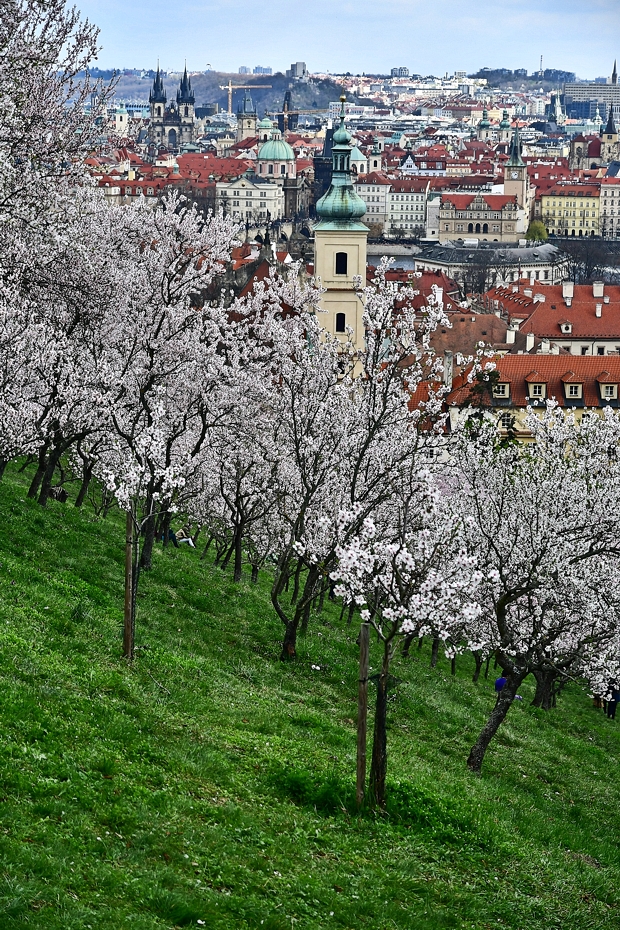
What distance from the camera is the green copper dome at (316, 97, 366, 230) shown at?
257 ft

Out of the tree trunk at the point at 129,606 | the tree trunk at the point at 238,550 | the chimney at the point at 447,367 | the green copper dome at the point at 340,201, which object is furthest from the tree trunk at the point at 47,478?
the green copper dome at the point at 340,201

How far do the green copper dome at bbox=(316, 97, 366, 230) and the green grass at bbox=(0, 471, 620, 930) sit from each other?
5469 centimetres

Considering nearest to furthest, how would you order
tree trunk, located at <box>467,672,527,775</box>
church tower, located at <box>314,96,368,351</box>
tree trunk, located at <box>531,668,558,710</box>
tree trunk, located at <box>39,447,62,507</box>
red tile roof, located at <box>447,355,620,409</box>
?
tree trunk, located at <box>467,672,527,775</box>
tree trunk, located at <box>39,447,62,507</box>
tree trunk, located at <box>531,668,558,710</box>
red tile roof, located at <box>447,355,620,409</box>
church tower, located at <box>314,96,368,351</box>

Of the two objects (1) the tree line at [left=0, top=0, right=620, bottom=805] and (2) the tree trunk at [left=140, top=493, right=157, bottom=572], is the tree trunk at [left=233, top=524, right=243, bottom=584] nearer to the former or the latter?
(1) the tree line at [left=0, top=0, right=620, bottom=805]

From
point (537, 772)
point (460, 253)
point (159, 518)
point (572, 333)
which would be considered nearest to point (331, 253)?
point (572, 333)

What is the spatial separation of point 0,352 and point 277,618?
8.06 metres

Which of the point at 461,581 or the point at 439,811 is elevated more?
the point at 461,581

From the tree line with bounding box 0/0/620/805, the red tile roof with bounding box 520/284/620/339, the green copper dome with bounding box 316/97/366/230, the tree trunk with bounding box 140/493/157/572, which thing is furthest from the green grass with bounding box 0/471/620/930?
the red tile roof with bounding box 520/284/620/339

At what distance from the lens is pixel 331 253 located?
257 feet

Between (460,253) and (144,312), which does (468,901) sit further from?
(460,253)

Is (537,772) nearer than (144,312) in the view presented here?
Yes

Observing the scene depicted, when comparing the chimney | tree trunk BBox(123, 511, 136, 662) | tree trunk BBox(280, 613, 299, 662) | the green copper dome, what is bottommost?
tree trunk BBox(280, 613, 299, 662)

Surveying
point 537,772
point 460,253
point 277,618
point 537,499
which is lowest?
point 537,772

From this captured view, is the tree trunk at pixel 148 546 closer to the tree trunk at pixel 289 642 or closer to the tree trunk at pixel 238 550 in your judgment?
the tree trunk at pixel 238 550
